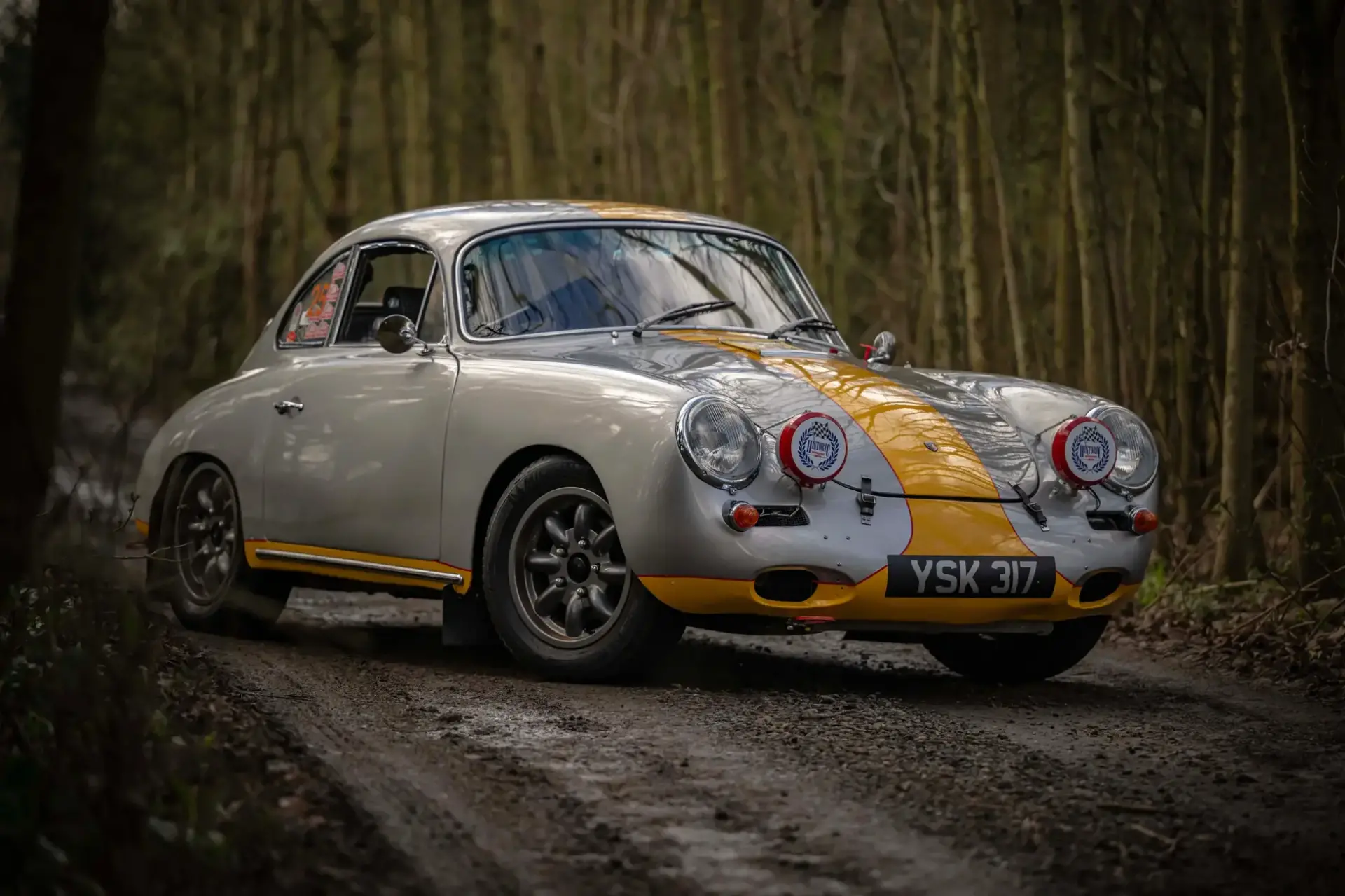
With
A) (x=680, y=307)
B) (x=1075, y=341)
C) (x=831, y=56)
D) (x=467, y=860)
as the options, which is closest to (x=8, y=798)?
(x=467, y=860)

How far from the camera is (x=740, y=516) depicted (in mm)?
6094

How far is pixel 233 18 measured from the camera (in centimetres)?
2381

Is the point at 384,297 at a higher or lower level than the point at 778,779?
higher

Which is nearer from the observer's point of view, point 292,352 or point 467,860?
point 467,860

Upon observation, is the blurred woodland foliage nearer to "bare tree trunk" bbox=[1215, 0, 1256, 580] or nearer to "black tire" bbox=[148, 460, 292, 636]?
"bare tree trunk" bbox=[1215, 0, 1256, 580]

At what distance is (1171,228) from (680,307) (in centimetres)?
518

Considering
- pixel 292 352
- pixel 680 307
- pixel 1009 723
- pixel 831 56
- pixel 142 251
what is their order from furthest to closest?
pixel 142 251 → pixel 831 56 → pixel 292 352 → pixel 680 307 → pixel 1009 723

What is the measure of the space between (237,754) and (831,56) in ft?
62.0

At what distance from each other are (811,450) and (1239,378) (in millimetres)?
3592

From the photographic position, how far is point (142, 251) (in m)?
25.5

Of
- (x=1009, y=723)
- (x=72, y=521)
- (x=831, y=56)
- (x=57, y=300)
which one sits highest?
(x=831, y=56)

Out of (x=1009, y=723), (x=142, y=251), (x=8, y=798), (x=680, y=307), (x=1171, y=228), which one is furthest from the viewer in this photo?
(x=142, y=251)

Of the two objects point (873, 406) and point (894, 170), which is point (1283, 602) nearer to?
point (873, 406)

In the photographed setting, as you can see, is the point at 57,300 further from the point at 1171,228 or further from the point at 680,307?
the point at 1171,228
